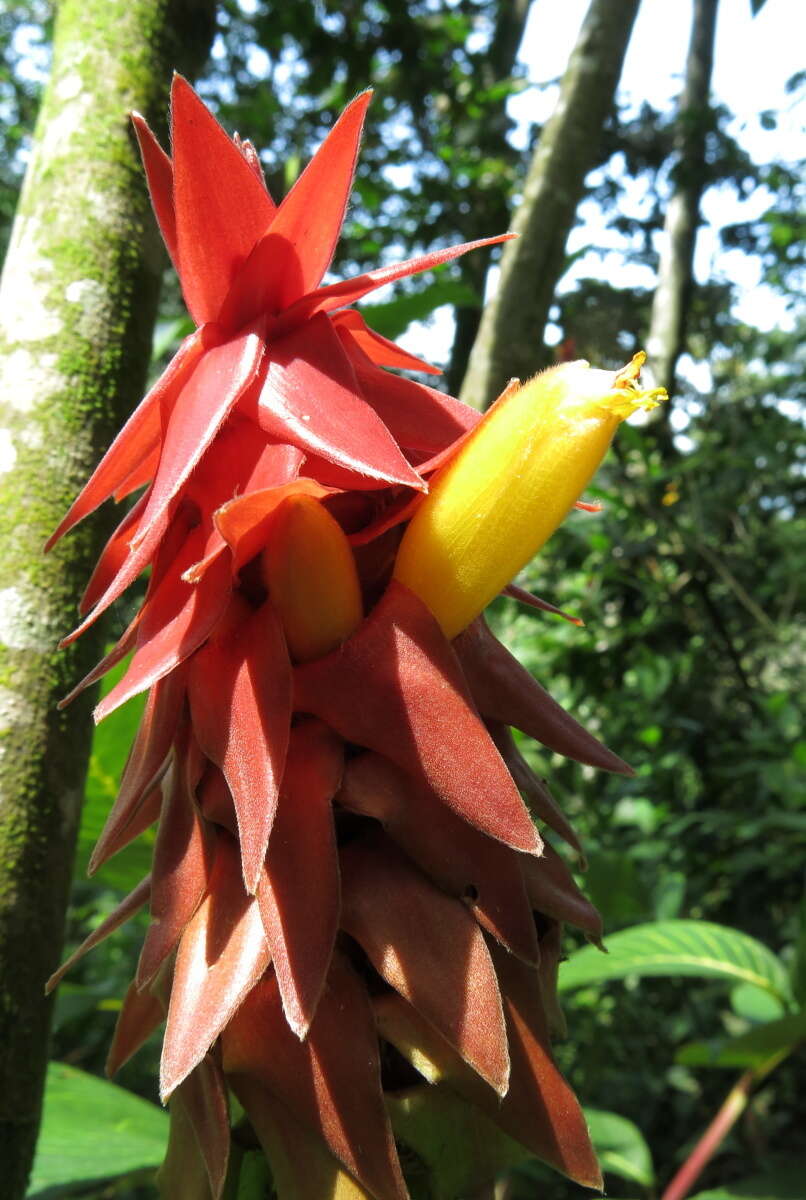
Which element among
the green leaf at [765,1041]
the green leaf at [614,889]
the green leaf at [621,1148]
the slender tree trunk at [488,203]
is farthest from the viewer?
the slender tree trunk at [488,203]

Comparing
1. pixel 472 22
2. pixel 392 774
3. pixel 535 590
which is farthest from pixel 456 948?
pixel 472 22

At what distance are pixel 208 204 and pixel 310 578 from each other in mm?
173

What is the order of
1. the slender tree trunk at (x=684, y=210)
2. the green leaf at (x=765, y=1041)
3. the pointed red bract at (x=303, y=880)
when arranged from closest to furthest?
the pointed red bract at (x=303, y=880) < the green leaf at (x=765, y=1041) < the slender tree trunk at (x=684, y=210)

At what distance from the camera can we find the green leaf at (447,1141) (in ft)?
1.31

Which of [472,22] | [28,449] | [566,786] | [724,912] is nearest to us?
[28,449]

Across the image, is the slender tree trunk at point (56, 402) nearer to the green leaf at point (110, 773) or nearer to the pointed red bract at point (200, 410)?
the pointed red bract at point (200, 410)

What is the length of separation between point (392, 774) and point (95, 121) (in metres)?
0.66

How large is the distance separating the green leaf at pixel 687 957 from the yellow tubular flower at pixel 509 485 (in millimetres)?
1052

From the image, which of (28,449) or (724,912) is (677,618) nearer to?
(724,912)

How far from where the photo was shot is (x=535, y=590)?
10.1 feet

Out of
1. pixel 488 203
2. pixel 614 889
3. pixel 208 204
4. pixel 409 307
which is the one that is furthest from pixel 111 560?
pixel 488 203

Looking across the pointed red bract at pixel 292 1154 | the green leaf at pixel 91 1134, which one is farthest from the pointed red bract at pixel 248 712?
the green leaf at pixel 91 1134

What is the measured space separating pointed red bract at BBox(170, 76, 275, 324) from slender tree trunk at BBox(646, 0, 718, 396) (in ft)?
11.0

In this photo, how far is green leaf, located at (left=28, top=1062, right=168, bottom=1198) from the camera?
3.01ft
